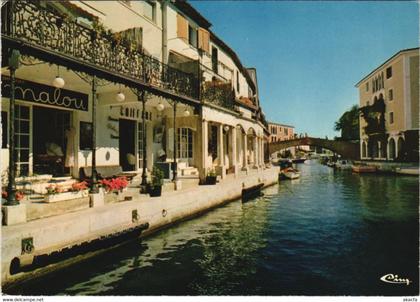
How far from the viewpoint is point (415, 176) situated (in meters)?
31.8

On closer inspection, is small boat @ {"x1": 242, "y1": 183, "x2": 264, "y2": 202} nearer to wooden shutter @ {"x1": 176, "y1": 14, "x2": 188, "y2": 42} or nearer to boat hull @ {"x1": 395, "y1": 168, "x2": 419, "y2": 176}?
wooden shutter @ {"x1": 176, "y1": 14, "x2": 188, "y2": 42}

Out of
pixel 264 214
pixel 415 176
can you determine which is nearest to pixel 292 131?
pixel 415 176

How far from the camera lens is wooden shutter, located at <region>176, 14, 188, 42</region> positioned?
18.4m

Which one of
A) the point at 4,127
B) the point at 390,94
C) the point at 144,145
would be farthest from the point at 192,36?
the point at 390,94

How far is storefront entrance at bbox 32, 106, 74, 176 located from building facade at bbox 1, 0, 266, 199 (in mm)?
35

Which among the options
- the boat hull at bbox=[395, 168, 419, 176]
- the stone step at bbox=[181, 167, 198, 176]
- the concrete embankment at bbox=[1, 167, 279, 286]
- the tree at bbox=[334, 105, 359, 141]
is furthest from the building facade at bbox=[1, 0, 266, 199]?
the tree at bbox=[334, 105, 359, 141]

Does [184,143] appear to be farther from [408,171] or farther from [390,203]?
[408,171]

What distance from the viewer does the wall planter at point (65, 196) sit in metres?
7.48

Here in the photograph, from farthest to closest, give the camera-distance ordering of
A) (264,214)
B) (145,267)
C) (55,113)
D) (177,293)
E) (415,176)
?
(415,176), (264,214), (55,113), (145,267), (177,293)

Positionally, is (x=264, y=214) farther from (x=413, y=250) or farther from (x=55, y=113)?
(x=55, y=113)

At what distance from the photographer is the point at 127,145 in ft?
48.3

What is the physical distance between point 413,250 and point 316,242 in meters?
2.64

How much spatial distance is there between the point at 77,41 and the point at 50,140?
12.2 ft

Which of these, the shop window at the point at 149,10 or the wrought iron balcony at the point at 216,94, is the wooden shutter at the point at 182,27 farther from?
the wrought iron balcony at the point at 216,94
